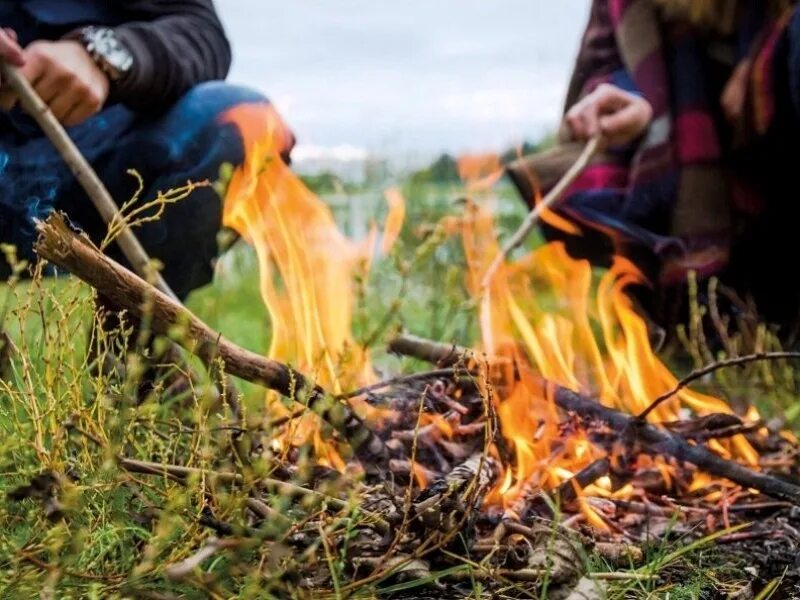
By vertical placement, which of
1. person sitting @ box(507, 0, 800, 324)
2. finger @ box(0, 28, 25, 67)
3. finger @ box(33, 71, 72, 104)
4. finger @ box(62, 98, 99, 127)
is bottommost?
person sitting @ box(507, 0, 800, 324)

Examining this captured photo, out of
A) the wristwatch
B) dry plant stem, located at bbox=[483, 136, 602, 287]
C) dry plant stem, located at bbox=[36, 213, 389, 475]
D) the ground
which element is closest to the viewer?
the ground

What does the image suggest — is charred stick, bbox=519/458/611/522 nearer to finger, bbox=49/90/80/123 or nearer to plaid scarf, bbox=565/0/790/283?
finger, bbox=49/90/80/123

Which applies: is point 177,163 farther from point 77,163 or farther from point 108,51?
point 77,163

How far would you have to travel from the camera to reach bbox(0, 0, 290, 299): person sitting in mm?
2531

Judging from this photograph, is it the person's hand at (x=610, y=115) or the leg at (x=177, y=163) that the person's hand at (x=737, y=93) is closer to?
the person's hand at (x=610, y=115)

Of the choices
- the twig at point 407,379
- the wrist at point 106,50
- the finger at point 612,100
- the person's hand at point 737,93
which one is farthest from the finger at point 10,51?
the person's hand at point 737,93

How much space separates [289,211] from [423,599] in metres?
0.99

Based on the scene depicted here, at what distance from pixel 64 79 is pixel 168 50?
339 mm

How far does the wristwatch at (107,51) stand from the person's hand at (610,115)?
51.0 inches

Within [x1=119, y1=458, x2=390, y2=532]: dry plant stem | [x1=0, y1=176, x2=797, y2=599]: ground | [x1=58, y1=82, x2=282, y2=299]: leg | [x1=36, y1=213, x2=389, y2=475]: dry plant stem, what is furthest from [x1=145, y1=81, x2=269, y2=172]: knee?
[x1=119, y1=458, x2=390, y2=532]: dry plant stem

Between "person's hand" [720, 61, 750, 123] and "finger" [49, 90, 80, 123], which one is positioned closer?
"finger" [49, 90, 80, 123]

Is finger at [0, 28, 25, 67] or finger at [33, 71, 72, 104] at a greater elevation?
finger at [0, 28, 25, 67]

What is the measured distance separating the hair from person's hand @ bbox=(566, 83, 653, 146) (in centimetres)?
29

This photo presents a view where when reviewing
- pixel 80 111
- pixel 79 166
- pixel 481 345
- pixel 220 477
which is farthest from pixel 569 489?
pixel 80 111
